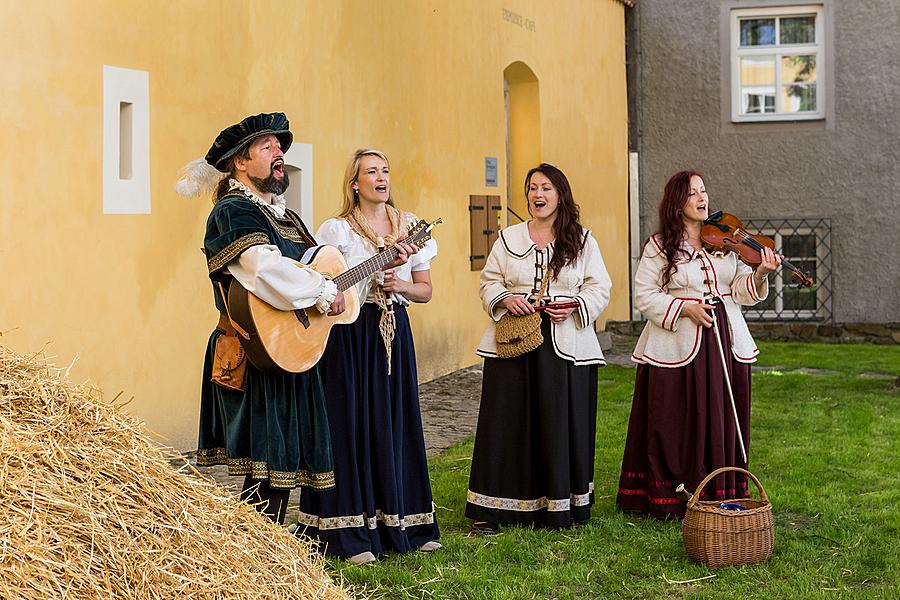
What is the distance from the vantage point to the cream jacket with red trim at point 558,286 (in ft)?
19.8

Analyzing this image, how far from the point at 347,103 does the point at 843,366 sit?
656 cm

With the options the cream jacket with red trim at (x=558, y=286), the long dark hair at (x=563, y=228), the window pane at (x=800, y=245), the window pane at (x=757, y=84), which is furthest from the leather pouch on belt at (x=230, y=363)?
the window pane at (x=757, y=84)

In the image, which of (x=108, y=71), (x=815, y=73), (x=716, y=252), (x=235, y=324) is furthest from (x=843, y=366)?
(x=235, y=324)

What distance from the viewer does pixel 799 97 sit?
17.1 m

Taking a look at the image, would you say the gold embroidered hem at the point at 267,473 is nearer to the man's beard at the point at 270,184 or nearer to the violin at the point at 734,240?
the man's beard at the point at 270,184

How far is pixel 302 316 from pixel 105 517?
68.5 inches

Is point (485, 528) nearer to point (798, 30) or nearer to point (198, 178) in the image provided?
point (198, 178)

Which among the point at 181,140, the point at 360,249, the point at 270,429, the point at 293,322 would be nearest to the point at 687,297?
the point at 360,249

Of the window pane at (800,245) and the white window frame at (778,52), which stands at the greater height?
the white window frame at (778,52)

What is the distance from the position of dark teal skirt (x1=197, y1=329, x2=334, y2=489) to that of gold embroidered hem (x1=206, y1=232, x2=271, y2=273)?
11.8 inches

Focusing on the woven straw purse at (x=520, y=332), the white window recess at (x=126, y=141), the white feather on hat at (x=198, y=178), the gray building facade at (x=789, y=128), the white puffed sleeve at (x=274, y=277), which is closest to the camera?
the white puffed sleeve at (x=274, y=277)

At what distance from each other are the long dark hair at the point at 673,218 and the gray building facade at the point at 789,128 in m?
10.3

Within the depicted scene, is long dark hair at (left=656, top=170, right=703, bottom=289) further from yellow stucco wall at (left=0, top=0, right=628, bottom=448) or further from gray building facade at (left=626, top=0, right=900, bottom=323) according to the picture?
gray building facade at (left=626, top=0, right=900, bottom=323)

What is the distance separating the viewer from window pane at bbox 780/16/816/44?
17.0 m
